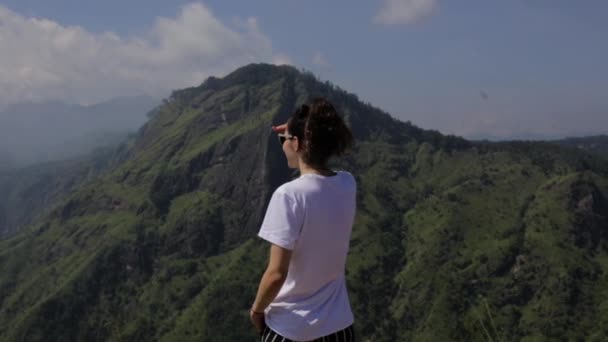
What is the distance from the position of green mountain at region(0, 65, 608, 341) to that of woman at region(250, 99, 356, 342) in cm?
12643

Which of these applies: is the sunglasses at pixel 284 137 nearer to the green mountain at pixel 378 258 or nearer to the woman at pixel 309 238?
the woman at pixel 309 238

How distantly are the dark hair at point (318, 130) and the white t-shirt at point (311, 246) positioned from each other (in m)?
0.20

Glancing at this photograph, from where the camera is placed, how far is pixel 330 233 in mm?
4473

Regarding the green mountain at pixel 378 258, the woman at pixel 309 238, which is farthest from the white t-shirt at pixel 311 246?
the green mountain at pixel 378 258

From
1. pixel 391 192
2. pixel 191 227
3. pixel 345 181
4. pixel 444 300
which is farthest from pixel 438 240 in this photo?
pixel 345 181

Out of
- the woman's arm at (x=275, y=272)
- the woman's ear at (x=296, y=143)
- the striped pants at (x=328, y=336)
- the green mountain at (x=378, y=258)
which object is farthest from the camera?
the green mountain at (x=378, y=258)

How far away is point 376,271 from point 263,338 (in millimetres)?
160941

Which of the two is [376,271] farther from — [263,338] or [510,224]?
[263,338]

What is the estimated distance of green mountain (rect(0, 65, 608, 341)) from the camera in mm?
140750

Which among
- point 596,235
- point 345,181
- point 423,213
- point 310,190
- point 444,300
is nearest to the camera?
point 310,190

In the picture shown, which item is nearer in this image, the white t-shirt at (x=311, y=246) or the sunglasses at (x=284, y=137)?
the white t-shirt at (x=311, y=246)

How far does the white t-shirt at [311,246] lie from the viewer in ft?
14.0

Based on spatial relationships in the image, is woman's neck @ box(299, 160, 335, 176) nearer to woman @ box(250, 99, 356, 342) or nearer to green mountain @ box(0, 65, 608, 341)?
woman @ box(250, 99, 356, 342)

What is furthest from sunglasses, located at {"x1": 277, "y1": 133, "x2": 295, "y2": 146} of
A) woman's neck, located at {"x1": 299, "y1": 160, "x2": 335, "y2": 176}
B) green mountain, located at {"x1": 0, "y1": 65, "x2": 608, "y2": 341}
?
green mountain, located at {"x1": 0, "y1": 65, "x2": 608, "y2": 341}
